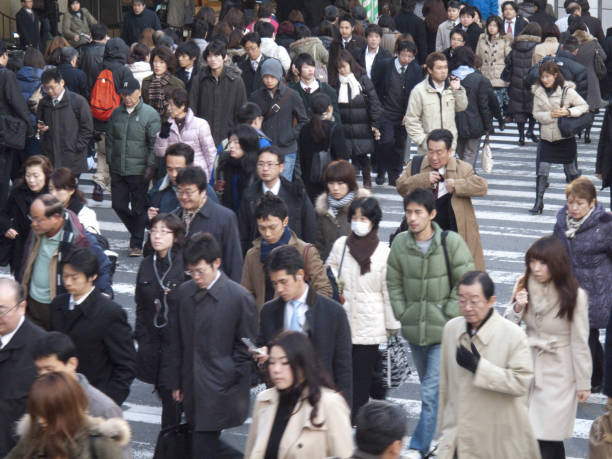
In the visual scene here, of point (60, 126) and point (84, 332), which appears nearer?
point (84, 332)

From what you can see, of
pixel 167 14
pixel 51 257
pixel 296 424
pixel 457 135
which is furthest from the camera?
pixel 167 14

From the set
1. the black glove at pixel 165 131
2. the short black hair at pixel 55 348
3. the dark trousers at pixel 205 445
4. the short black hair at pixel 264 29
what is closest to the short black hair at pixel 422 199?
the dark trousers at pixel 205 445

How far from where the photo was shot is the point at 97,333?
7016mm

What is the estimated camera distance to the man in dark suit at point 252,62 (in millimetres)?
16406

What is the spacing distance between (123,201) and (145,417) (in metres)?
4.71

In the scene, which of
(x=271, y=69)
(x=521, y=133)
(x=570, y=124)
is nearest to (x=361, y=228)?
(x=271, y=69)

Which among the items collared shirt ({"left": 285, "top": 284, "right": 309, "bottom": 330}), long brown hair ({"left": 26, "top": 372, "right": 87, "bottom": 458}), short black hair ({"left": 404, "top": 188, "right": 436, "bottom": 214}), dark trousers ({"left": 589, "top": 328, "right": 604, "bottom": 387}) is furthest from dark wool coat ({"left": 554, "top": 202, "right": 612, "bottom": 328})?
long brown hair ({"left": 26, "top": 372, "right": 87, "bottom": 458})

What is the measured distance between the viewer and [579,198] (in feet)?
29.4

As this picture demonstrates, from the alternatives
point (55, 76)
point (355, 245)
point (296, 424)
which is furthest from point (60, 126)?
point (296, 424)

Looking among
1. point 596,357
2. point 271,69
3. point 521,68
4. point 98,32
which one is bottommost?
point 596,357

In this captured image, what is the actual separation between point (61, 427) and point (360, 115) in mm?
10810

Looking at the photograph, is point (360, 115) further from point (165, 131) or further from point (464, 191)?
point (464, 191)

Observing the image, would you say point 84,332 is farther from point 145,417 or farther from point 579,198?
point 579,198

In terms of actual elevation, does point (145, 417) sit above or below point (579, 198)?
below
